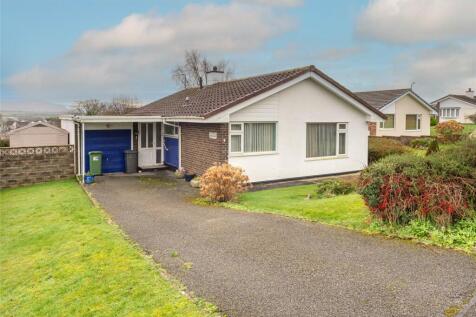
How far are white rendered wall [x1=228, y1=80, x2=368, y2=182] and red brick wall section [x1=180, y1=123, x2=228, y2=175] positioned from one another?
540 millimetres

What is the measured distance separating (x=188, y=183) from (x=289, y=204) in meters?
5.60

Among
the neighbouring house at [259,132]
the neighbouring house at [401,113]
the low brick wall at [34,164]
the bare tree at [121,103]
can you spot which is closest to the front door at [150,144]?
the neighbouring house at [259,132]

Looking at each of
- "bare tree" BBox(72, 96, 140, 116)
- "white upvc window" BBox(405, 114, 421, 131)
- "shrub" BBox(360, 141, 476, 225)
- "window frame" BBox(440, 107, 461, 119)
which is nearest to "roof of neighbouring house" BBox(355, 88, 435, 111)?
"white upvc window" BBox(405, 114, 421, 131)

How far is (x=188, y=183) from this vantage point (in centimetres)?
1617

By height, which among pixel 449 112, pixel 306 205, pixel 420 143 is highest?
pixel 449 112

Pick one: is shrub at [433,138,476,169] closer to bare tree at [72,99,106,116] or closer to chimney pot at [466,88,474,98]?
bare tree at [72,99,106,116]

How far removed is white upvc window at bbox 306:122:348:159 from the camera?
17.2 meters

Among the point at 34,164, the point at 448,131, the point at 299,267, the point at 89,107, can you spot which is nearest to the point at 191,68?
the point at 89,107

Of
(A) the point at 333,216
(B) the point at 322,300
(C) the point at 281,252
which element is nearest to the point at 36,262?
(C) the point at 281,252

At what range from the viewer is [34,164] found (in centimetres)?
1850

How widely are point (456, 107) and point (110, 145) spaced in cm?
5950

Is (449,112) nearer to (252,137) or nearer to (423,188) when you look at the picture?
(252,137)

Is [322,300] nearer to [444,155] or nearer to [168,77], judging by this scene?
[444,155]

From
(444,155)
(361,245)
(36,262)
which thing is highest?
(444,155)
